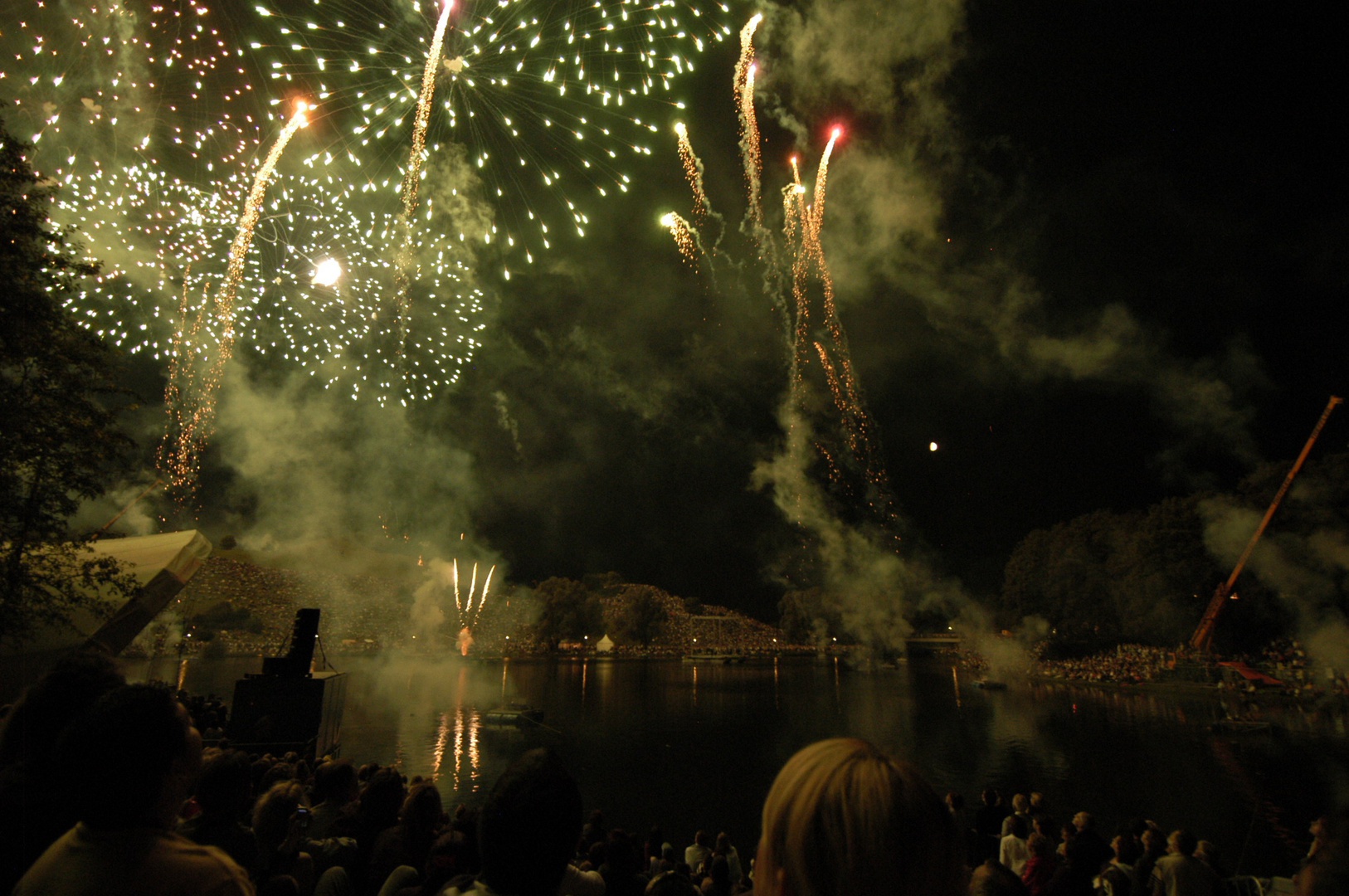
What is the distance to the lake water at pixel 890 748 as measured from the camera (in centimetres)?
1936

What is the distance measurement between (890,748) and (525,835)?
16.2 ft

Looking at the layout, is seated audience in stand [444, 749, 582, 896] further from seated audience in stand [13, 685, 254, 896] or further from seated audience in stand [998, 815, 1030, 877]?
seated audience in stand [998, 815, 1030, 877]

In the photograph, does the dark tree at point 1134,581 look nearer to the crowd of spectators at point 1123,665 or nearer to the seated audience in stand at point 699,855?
the crowd of spectators at point 1123,665

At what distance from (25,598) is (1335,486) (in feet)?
216

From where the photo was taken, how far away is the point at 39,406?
1365 centimetres

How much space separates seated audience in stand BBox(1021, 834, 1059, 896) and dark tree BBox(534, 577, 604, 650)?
118221 millimetres

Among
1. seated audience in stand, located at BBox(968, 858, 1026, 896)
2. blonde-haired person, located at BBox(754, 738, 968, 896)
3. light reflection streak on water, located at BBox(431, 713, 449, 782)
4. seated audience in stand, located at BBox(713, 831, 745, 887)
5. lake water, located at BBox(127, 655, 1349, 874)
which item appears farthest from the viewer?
light reflection streak on water, located at BBox(431, 713, 449, 782)

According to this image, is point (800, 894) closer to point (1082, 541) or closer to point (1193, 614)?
point (1193, 614)

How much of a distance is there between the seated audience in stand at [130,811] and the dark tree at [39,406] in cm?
1623

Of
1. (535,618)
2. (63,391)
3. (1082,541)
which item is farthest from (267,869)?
(535,618)

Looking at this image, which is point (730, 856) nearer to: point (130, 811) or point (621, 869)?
point (621, 869)

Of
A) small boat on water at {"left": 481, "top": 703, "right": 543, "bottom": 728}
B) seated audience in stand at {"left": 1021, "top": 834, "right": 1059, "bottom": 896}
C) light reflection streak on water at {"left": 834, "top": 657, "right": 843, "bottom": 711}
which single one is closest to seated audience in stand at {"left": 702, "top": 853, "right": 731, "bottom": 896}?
seated audience in stand at {"left": 1021, "top": 834, "right": 1059, "bottom": 896}

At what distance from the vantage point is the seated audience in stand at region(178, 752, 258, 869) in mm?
3318

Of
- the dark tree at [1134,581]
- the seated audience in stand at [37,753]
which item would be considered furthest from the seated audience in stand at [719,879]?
the dark tree at [1134,581]
